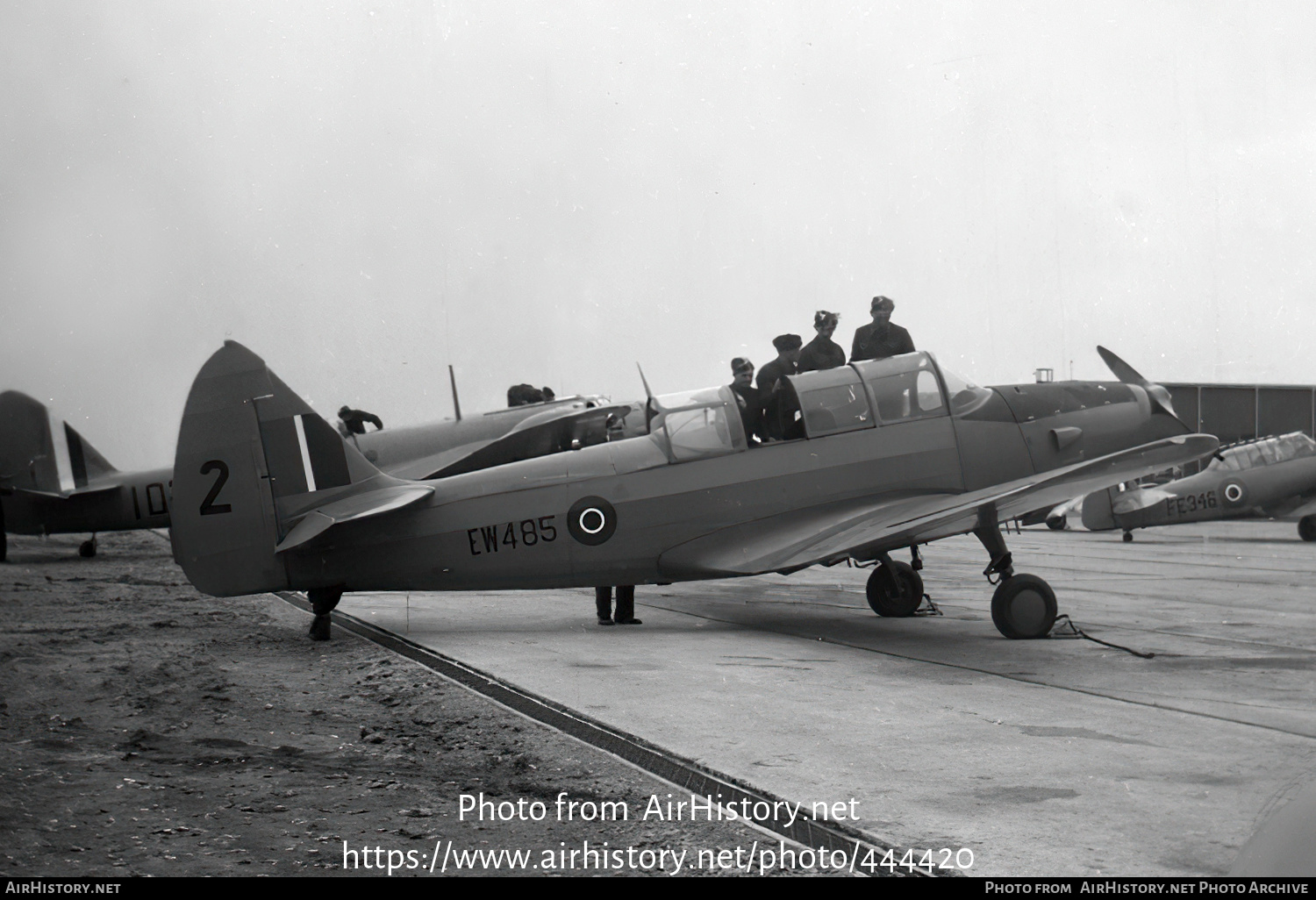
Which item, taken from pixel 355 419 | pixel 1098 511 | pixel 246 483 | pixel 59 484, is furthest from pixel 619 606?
pixel 1098 511

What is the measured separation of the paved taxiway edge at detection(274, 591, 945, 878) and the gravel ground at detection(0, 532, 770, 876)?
0.09 m

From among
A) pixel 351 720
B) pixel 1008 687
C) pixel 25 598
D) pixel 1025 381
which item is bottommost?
pixel 1008 687

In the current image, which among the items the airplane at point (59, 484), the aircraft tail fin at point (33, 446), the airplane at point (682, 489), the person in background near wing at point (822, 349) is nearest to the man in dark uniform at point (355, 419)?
the airplane at point (59, 484)

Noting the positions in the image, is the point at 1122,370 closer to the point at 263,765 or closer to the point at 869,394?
the point at 869,394

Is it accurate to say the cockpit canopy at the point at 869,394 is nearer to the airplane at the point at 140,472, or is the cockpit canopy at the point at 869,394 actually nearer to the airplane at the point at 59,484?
the airplane at the point at 140,472

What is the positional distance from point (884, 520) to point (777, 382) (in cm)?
136

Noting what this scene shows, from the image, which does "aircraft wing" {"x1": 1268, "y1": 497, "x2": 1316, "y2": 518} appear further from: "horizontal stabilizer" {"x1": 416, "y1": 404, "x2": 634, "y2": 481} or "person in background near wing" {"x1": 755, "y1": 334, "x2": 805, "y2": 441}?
Answer: "horizontal stabilizer" {"x1": 416, "y1": 404, "x2": 634, "y2": 481}

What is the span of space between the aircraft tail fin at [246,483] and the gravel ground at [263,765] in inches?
21.4

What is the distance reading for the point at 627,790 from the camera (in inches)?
133

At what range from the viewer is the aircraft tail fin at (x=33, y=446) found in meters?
5.79

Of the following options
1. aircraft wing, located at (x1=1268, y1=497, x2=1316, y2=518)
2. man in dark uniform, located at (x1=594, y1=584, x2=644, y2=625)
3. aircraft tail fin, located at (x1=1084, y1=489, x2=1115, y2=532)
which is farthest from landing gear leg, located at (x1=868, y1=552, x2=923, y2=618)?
aircraft wing, located at (x1=1268, y1=497, x2=1316, y2=518)

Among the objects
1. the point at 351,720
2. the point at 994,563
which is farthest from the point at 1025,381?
the point at 351,720
